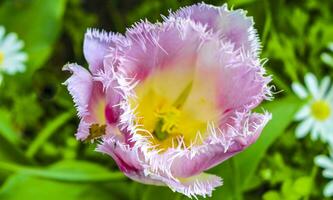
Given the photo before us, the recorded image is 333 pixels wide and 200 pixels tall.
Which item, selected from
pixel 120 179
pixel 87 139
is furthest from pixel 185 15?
pixel 120 179

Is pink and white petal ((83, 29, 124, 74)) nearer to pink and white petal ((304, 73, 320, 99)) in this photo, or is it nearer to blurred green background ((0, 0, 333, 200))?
blurred green background ((0, 0, 333, 200))

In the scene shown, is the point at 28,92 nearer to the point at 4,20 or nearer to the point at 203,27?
the point at 4,20

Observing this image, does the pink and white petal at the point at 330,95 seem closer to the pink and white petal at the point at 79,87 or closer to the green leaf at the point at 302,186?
the green leaf at the point at 302,186

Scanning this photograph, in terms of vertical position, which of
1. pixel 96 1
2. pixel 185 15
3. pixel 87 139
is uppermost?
pixel 96 1

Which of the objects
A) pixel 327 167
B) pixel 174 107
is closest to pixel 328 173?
pixel 327 167

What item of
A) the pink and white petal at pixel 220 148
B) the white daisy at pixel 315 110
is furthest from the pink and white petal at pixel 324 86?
the pink and white petal at pixel 220 148

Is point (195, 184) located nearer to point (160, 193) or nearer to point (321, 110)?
point (160, 193)
